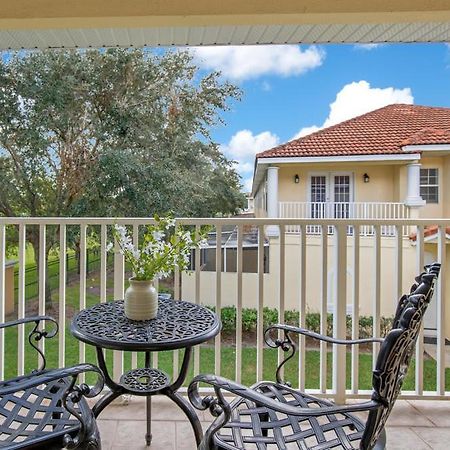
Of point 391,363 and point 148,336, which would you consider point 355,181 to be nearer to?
point 148,336

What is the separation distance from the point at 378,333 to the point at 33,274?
20.3 ft

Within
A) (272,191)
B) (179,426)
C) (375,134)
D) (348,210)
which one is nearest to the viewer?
(179,426)

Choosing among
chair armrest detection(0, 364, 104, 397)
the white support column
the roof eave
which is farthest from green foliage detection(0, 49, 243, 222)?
chair armrest detection(0, 364, 104, 397)

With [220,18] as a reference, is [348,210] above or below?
below

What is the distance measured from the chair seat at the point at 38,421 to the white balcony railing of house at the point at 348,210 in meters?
7.26

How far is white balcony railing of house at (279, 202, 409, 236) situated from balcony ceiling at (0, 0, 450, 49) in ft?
20.3

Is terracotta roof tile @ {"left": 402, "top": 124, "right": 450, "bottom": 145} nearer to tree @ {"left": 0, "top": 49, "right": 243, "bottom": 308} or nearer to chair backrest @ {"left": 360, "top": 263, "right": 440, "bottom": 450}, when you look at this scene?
tree @ {"left": 0, "top": 49, "right": 243, "bottom": 308}

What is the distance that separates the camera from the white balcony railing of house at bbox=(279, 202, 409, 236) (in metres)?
8.61

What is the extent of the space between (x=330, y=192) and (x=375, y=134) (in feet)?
6.14

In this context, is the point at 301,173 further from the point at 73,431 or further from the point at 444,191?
the point at 73,431

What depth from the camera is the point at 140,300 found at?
1.73 m

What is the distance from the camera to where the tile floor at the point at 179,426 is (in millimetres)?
1917

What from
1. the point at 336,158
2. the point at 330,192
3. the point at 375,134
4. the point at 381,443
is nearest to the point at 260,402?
the point at 381,443

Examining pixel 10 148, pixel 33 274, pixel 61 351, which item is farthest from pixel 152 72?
pixel 61 351
